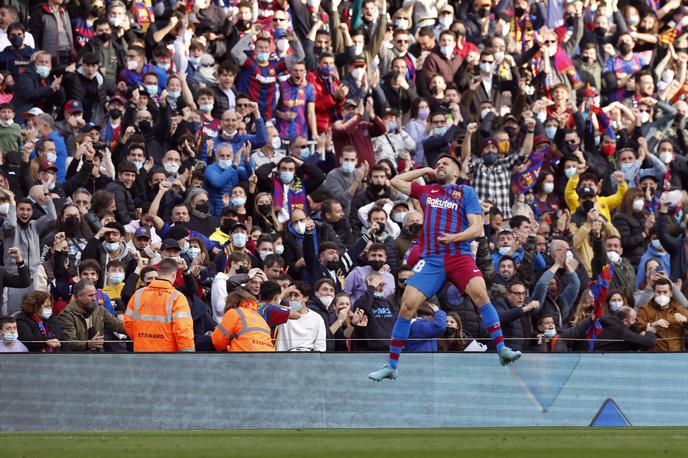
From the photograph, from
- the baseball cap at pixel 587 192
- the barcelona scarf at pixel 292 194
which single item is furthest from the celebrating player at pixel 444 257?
the baseball cap at pixel 587 192

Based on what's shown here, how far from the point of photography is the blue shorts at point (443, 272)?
46.0 feet

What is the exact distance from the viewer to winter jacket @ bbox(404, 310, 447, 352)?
50.6 ft

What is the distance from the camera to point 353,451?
11078 mm

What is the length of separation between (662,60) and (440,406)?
15.6 meters

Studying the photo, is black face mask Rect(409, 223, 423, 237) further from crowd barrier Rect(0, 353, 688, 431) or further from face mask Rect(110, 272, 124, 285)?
crowd barrier Rect(0, 353, 688, 431)

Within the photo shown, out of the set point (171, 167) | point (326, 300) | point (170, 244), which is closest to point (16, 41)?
point (171, 167)

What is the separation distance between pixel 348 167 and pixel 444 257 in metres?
6.68

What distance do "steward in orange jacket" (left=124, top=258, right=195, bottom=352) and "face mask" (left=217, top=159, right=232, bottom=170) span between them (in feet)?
18.3

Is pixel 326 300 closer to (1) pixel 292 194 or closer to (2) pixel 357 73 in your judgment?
(1) pixel 292 194

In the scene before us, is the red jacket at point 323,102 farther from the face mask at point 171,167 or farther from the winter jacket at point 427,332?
the winter jacket at point 427,332

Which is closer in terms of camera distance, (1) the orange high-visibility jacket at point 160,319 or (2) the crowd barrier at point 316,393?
(2) the crowd barrier at point 316,393

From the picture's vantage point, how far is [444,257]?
14.1 metres

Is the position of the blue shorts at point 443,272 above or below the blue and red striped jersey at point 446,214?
below

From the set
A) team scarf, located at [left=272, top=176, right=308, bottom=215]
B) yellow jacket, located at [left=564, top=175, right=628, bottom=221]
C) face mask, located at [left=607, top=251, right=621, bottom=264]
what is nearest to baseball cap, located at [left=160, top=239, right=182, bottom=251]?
team scarf, located at [left=272, top=176, right=308, bottom=215]
